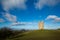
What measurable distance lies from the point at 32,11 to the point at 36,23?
300 millimetres

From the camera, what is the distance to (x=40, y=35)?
118 inches

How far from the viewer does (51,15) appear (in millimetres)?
3029

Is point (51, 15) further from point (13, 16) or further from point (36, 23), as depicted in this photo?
point (13, 16)

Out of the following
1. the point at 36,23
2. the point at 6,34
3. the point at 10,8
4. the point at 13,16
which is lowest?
the point at 6,34

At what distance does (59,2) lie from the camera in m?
3.04

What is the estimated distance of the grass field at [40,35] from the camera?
2.97 meters

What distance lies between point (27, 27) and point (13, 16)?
424 millimetres

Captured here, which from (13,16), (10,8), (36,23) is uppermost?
(10,8)

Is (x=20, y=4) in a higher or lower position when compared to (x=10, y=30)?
higher

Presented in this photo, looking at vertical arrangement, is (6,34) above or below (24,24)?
below

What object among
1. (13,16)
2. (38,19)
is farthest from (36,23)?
(13,16)

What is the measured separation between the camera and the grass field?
297cm

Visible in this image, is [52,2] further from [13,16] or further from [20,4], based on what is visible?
[13,16]

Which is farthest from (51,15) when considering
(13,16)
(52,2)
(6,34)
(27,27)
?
(6,34)
